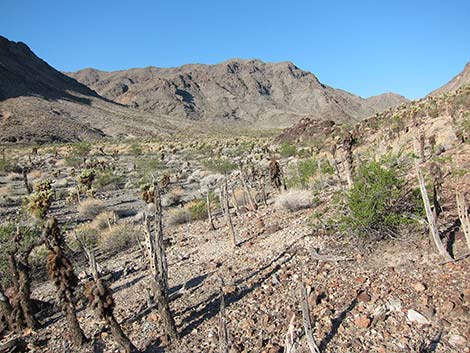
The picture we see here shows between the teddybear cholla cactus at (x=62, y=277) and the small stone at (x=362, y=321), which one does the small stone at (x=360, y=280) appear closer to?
the small stone at (x=362, y=321)

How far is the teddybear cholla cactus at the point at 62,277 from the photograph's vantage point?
20.5ft

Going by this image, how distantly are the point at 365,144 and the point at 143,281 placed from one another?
66.9ft

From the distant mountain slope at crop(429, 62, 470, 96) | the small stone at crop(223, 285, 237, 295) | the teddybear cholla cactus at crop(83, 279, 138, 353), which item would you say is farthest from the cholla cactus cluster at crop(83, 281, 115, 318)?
the distant mountain slope at crop(429, 62, 470, 96)

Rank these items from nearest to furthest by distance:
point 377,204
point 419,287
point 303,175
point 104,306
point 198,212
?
point 104,306, point 419,287, point 377,204, point 198,212, point 303,175

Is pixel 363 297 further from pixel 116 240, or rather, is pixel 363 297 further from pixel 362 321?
pixel 116 240

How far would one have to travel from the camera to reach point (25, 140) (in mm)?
57188

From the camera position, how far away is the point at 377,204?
24.5ft

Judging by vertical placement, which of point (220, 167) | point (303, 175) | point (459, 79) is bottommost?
point (303, 175)

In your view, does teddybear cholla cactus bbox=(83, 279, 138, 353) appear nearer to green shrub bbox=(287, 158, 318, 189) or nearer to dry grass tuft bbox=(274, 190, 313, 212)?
dry grass tuft bbox=(274, 190, 313, 212)

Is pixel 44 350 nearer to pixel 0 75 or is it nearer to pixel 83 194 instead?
pixel 83 194

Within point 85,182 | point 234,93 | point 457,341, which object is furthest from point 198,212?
point 234,93

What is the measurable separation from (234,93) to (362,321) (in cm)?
15491

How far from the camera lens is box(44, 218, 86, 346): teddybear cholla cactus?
20.5 ft

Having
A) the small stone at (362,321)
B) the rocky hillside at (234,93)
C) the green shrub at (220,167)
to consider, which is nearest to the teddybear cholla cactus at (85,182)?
the green shrub at (220,167)
